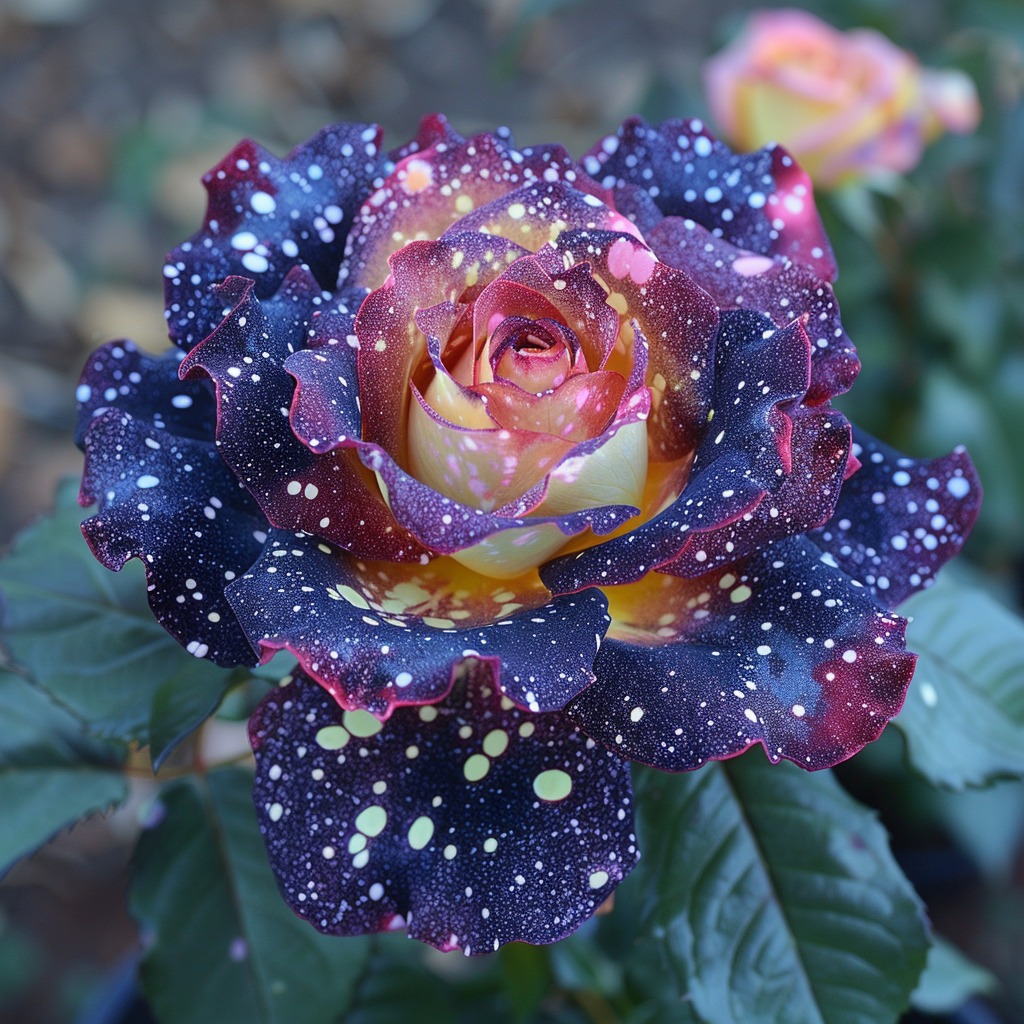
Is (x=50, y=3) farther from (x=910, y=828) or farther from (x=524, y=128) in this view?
(x=910, y=828)

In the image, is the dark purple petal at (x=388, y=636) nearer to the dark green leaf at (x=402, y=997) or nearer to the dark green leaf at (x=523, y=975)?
the dark green leaf at (x=523, y=975)

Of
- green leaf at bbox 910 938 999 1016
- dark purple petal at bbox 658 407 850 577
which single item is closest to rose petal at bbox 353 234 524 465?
dark purple petal at bbox 658 407 850 577

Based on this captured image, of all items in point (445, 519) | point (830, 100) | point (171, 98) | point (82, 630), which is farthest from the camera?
point (171, 98)

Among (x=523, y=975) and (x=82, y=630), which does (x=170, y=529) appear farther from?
(x=523, y=975)

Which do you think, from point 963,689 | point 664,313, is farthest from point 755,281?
point 963,689

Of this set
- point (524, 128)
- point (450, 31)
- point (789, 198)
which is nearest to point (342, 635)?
point (789, 198)

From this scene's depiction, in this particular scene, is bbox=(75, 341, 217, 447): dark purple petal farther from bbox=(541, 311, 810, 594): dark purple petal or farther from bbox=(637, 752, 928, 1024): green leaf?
bbox=(637, 752, 928, 1024): green leaf
